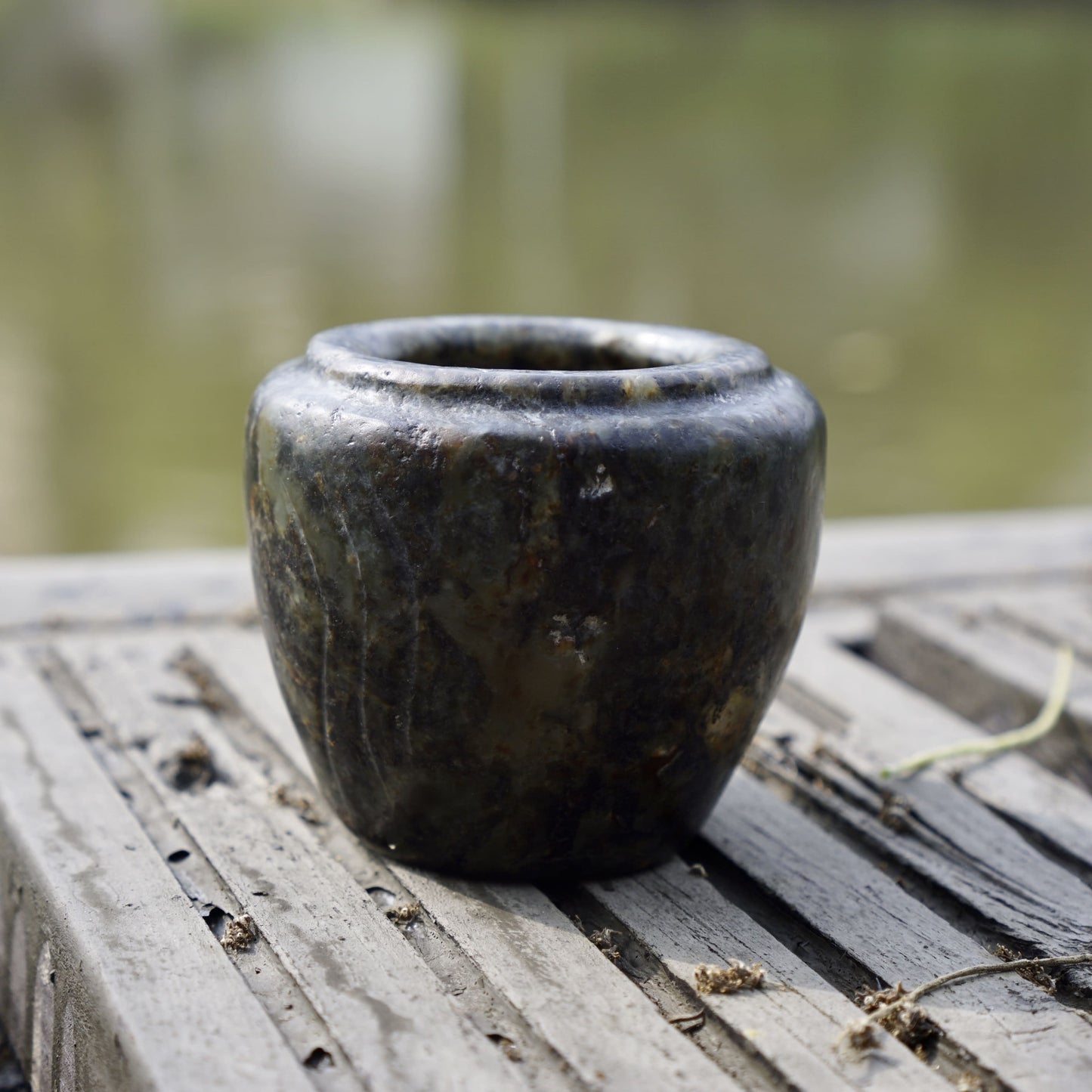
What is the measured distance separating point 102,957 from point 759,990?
0.67 metres

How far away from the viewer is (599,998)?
1424 mm

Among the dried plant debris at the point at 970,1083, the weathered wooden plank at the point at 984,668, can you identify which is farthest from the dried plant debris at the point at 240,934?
the weathered wooden plank at the point at 984,668

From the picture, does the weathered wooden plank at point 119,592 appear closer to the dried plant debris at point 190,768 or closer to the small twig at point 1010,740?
the dried plant debris at point 190,768

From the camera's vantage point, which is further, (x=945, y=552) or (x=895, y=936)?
(x=945, y=552)

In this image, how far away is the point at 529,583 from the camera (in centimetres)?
146

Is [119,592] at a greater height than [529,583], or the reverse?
[529,583]

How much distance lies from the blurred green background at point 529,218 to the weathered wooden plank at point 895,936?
268 cm

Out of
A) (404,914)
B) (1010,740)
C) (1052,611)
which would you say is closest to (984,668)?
(1010,740)

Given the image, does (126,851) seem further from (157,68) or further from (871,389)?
(157,68)

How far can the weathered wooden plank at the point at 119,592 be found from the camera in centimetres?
242

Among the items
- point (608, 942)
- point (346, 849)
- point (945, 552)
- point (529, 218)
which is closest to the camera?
point (608, 942)

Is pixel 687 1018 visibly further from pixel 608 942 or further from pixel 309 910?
pixel 309 910

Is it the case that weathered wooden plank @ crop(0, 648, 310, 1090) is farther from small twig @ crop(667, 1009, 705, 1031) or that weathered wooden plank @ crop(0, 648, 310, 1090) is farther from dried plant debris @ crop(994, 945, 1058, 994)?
dried plant debris @ crop(994, 945, 1058, 994)

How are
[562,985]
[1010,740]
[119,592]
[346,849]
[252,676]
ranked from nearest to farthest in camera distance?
1. [562,985]
2. [346,849]
3. [1010,740]
4. [252,676]
5. [119,592]
